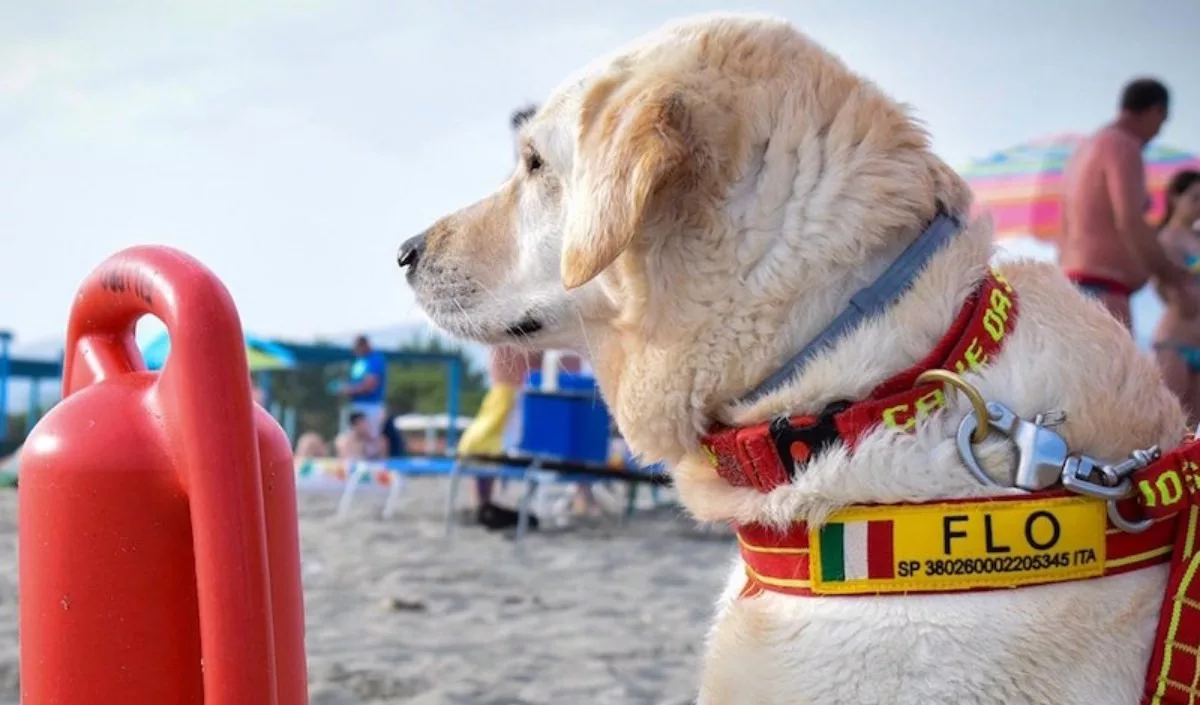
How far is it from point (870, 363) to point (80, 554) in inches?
37.8

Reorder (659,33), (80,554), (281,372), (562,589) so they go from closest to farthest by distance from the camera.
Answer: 1. (80,554)
2. (659,33)
3. (562,589)
4. (281,372)

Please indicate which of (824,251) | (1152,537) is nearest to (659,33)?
(824,251)

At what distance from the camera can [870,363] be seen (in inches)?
58.4

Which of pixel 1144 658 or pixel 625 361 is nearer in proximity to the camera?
pixel 1144 658

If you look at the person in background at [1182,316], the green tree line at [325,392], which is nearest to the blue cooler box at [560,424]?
the person in background at [1182,316]

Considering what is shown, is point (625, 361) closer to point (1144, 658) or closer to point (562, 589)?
point (1144, 658)

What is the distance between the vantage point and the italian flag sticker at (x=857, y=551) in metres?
1.42

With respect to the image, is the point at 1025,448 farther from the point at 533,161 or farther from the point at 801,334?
the point at 533,161

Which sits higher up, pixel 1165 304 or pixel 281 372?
pixel 1165 304

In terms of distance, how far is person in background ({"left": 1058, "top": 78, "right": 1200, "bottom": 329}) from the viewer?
5094 millimetres

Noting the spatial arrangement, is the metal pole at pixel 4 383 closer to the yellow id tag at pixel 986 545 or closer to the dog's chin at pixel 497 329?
the dog's chin at pixel 497 329

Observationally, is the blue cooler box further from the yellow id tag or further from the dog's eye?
the yellow id tag

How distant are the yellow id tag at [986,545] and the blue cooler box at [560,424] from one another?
5.95 m

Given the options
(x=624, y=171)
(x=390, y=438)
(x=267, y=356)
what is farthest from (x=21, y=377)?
(x=624, y=171)
